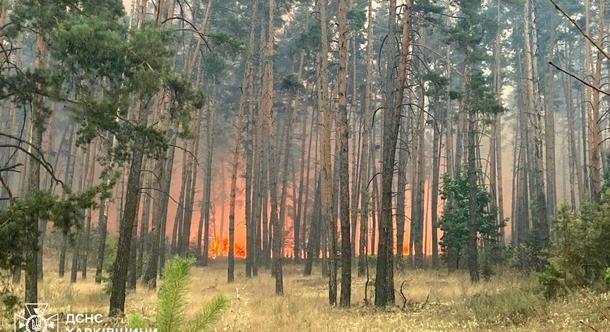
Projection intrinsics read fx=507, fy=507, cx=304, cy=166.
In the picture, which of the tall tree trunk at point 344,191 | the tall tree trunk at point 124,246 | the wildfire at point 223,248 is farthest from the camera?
the wildfire at point 223,248

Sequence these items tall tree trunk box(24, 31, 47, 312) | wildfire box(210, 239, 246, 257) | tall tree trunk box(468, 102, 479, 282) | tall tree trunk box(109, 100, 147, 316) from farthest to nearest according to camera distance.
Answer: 1. wildfire box(210, 239, 246, 257)
2. tall tree trunk box(468, 102, 479, 282)
3. tall tree trunk box(109, 100, 147, 316)
4. tall tree trunk box(24, 31, 47, 312)

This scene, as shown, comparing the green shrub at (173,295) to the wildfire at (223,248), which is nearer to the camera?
the green shrub at (173,295)

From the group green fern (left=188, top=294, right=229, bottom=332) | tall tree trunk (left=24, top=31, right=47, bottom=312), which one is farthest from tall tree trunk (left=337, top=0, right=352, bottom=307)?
green fern (left=188, top=294, right=229, bottom=332)

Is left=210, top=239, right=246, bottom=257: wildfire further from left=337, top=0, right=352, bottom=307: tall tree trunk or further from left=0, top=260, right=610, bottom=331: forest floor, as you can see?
left=337, top=0, right=352, bottom=307: tall tree trunk

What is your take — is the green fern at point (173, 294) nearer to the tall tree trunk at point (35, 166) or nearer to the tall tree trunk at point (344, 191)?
the tall tree trunk at point (35, 166)

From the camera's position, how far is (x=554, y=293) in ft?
33.4

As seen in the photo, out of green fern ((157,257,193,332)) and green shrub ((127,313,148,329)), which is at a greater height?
A: green fern ((157,257,193,332))

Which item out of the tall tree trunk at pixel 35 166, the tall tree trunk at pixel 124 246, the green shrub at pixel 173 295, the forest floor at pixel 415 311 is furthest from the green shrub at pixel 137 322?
the tall tree trunk at pixel 124 246

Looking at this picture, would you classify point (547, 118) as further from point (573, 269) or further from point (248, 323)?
point (248, 323)

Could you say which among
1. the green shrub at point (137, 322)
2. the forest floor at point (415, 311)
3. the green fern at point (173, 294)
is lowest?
the forest floor at point (415, 311)

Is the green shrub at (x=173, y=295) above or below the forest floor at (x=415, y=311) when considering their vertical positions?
above

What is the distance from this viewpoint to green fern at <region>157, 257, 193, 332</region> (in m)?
2.48

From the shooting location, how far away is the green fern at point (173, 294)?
2.48 m

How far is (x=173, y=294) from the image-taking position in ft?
8.20
